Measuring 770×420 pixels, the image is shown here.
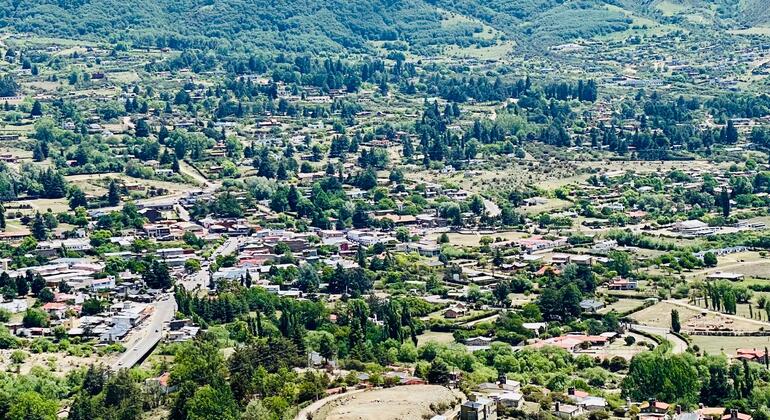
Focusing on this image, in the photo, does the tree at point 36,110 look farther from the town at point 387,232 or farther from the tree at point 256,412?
the tree at point 256,412

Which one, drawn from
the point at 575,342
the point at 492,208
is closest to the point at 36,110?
the point at 492,208

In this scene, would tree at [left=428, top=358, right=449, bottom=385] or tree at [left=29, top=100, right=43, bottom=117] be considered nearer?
tree at [left=428, top=358, right=449, bottom=385]

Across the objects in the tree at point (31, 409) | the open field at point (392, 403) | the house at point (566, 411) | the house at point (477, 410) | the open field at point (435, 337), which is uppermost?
the house at point (477, 410)

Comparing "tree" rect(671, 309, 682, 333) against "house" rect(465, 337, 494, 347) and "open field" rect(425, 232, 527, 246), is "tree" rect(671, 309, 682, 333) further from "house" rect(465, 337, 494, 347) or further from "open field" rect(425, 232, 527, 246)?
"open field" rect(425, 232, 527, 246)

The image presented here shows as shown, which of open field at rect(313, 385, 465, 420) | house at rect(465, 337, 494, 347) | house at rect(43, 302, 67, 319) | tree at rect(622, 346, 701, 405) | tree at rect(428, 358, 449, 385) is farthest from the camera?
house at rect(43, 302, 67, 319)

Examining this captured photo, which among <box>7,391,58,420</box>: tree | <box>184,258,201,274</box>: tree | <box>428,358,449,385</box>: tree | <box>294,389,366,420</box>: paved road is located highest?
<box>294,389,366,420</box>: paved road

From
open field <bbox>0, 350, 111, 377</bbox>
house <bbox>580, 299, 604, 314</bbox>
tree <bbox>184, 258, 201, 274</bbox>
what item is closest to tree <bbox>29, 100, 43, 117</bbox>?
tree <bbox>184, 258, 201, 274</bbox>

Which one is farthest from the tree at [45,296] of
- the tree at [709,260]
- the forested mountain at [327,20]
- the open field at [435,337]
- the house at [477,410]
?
the forested mountain at [327,20]
